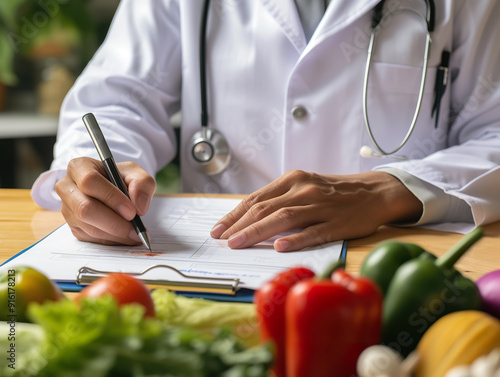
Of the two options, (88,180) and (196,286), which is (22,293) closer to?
(196,286)

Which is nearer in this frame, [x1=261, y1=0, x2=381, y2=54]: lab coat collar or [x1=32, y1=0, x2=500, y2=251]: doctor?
[x1=32, y1=0, x2=500, y2=251]: doctor

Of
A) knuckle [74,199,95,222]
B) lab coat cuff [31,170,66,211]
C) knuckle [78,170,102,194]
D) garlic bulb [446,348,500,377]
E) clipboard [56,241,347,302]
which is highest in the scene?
garlic bulb [446,348,500,377]

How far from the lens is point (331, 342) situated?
1.19 feet

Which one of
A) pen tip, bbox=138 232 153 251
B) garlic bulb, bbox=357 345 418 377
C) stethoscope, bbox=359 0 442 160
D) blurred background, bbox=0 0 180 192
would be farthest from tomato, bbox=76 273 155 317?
blurred background, bbox=0 0 180 192

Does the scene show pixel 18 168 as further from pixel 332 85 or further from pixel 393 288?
pixel 393 288

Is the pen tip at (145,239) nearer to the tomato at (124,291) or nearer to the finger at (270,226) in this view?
the finger at (270,226)

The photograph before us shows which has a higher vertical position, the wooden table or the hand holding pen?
the hand holding pen

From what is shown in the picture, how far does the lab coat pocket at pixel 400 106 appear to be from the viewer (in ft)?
3.64

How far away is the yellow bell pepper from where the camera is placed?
1.19 feet

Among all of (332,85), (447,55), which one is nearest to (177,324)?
(332,85)

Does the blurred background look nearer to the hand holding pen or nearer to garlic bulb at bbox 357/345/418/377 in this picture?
the hand holding pen

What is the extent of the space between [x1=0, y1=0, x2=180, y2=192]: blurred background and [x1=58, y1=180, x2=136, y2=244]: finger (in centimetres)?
113

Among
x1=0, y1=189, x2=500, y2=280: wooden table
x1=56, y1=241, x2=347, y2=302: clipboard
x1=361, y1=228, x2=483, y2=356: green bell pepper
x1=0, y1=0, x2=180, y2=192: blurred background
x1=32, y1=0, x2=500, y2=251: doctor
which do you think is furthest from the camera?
x1=0, y1=0, x2=180, y2=192: blurred background

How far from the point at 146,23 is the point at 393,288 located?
958 millimetres
